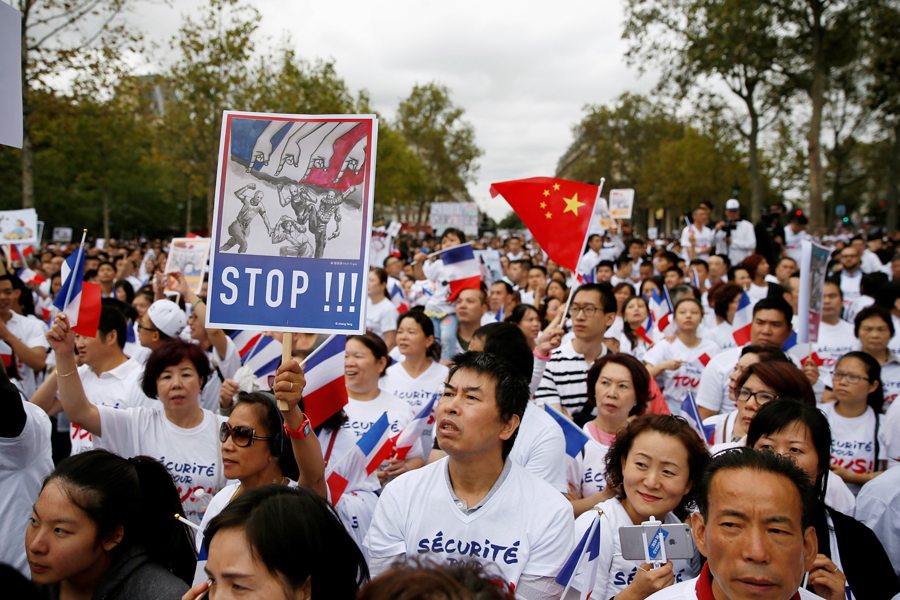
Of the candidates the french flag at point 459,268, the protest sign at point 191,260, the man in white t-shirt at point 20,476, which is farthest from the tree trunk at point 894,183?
the man in white t-shirt at point 20,476

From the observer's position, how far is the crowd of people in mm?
2049

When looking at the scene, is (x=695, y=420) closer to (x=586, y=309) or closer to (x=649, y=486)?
(x=586, y=309)

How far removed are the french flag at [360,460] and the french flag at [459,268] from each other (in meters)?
4.31

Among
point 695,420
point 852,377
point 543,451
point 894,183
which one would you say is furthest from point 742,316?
point 894,183

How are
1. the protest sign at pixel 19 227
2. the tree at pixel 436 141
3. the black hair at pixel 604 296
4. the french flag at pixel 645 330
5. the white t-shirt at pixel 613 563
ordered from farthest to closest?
the tree at pixel 436 141 → the protest sign at pixel 19 227 → the french flag at pixel 645 330 → the black hair at pixel 604 296 → the white t-shirt at pixel 613 563

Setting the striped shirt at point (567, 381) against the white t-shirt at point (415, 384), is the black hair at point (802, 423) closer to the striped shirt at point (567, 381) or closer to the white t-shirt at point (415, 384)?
the striped shirt at point (567, 381)

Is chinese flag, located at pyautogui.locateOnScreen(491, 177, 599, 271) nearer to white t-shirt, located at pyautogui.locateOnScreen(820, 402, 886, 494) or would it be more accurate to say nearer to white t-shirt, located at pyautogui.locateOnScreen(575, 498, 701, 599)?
white t-shirt, located at pyautogui.locateOnScreen(820, 402, 886, 494)

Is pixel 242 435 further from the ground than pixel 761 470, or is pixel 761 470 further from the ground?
pixel 761 470

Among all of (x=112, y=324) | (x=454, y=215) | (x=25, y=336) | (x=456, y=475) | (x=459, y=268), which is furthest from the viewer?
(x=454, y=215)

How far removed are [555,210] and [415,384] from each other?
1798mm

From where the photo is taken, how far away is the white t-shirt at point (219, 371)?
5.07 metres

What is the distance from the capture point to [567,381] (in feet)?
16.7

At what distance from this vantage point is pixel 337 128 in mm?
2773

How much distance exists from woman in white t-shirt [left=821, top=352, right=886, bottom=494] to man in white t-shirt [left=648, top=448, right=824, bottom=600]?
218 cm
